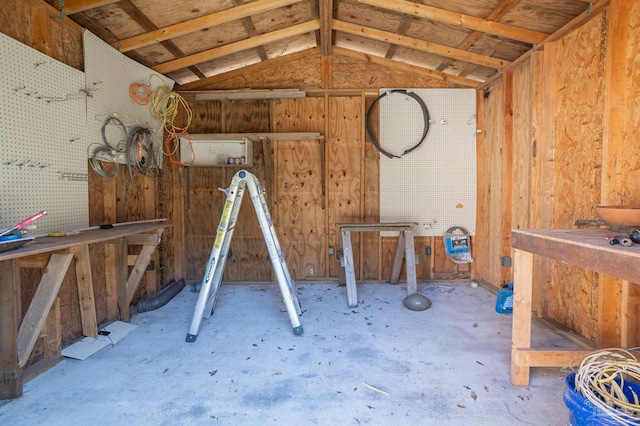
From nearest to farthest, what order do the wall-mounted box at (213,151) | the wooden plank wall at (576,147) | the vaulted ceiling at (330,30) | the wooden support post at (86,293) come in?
the wooden plank wall at (576,147)
the wooden support post at (86,293)
the vaulted ceiling at (330,30)
the wall-mounted box at (213,151)

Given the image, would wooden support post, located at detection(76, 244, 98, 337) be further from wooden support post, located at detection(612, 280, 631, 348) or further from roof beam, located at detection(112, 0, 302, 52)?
wooden support post, located at detection(612, 280, 631, 348)

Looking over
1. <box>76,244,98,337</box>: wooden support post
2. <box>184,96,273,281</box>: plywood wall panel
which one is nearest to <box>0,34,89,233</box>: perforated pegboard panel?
<box>76,244,98,337</box>: wooden support post

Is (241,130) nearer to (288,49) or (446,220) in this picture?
(288,49)

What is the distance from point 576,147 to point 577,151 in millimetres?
34

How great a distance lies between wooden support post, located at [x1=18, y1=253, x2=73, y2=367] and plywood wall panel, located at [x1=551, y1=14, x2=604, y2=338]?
3.67 metres

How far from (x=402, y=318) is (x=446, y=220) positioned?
1.64m

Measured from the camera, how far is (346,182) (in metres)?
4.30

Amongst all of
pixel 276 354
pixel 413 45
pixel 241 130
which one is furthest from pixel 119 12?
pixel 276 354

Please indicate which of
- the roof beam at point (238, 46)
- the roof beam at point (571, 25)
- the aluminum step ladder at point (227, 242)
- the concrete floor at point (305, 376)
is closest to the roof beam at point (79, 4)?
the roof beam at point (238, 46)

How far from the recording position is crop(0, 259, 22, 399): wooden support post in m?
1.91

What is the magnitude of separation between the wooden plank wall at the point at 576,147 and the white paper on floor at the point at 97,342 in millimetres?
3618

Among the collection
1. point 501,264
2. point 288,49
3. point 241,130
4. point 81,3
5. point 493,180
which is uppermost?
point 288,49

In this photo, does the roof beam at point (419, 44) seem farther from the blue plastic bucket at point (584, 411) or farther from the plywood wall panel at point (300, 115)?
the blue plastic bucket at point (584, 411)

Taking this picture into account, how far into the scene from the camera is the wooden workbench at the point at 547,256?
4.87ft
